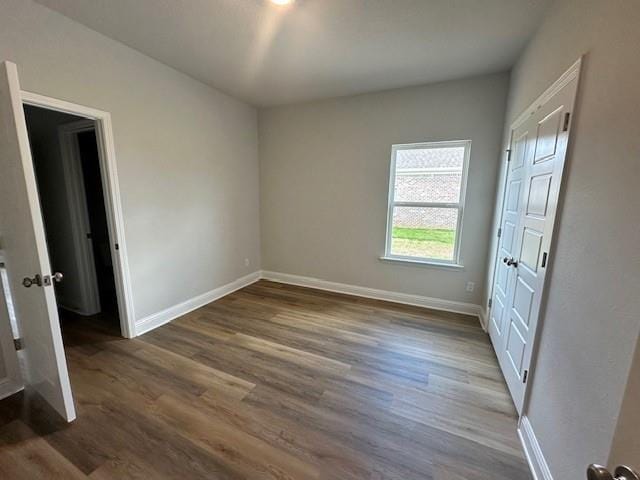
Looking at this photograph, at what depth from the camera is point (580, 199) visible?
1249mm

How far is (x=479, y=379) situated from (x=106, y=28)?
4.03m

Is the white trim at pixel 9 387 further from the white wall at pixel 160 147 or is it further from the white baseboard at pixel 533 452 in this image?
the white baseboard at pixel 533 452

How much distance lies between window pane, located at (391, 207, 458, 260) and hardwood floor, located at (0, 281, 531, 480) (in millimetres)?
958

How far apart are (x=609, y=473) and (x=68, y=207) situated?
4.17m

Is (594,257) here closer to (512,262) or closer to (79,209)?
(512,262)

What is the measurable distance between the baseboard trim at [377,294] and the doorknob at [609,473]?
2.98 metres

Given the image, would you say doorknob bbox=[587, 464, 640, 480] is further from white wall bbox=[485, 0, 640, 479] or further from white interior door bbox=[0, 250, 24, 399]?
white interior door bbox=[0, 250, 24, 399]

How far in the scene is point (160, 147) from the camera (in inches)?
108

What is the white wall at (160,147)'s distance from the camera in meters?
1.92

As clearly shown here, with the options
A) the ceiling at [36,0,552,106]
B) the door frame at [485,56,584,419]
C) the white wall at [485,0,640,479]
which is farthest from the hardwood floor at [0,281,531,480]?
the ceiling at [36,0,552,106]

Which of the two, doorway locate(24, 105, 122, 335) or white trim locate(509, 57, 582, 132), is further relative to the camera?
doorway locate(24, 105, 122, 335)

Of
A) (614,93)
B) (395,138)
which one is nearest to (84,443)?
(614,93)

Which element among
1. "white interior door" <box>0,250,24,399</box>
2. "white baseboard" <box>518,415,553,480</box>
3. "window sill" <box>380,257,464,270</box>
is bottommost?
"white baseboard" <box>518,415,553,480</box>

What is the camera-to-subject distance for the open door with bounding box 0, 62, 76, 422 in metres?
1.37
